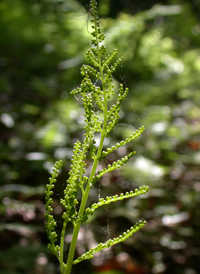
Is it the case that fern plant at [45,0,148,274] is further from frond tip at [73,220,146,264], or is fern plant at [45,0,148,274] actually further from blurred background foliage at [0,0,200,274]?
blurred background foliage at [0,0,200,274]

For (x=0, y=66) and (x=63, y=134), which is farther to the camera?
(x=0, y=66)

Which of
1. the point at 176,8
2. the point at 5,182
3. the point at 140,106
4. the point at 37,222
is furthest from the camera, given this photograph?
the point at 176,8

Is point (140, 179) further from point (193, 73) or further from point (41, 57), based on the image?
point (41, 57)

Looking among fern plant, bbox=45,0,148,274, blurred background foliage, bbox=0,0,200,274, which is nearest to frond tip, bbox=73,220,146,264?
fern plant, bbox=45,0,148,274

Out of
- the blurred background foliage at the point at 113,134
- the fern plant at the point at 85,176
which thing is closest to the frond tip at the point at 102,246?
the fern plant at the point at 85,176

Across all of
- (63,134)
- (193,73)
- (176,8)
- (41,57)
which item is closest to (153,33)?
(176,8)

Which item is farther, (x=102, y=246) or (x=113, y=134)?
(x=113, y=134)

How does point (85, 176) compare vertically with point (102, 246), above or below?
above

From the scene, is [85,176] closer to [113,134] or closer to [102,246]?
[102,246]

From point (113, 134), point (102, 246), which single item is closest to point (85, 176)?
point (102, 246)
